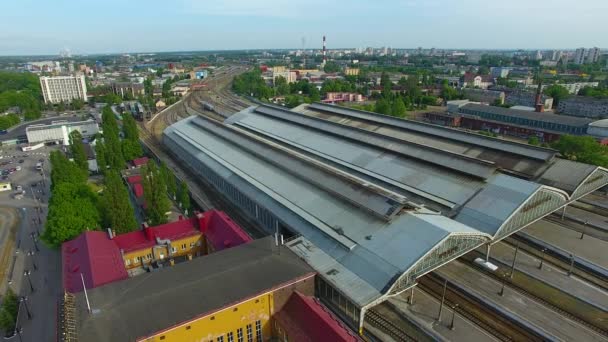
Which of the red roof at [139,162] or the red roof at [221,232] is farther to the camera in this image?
the red roof at [139,162]

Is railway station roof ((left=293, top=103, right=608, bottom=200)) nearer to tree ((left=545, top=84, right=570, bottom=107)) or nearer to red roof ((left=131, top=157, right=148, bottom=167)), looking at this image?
red roof ((left=131, top=157, right=148, bottom=167))

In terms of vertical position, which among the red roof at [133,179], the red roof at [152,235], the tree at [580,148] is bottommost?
the red roof at [133,179]

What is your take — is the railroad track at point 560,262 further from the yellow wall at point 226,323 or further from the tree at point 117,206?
the tree at point 117,206

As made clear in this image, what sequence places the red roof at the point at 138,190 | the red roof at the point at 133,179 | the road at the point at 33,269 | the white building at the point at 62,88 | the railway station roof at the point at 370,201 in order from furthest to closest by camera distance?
the white building at the point at 62,88 → the red roof at the point at 133,179 → the red roof at the point at 138,190 → the road at the point at 33,269 → the railway station roof at the point at 370,201

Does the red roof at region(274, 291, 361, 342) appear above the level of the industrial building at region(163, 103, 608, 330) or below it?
below

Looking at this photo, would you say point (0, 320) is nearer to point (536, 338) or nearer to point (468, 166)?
point (536, 338)

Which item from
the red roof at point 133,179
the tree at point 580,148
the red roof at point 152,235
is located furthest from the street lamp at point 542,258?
the red roof at point 133,179

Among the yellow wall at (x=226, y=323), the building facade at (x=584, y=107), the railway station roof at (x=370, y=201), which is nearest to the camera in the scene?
the yellow wall at (x=226, y=323)

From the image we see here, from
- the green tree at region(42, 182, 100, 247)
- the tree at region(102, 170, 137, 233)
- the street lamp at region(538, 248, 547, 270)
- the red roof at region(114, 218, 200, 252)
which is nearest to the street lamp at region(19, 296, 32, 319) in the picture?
the green tree at region(42, 182, 100, 247)
